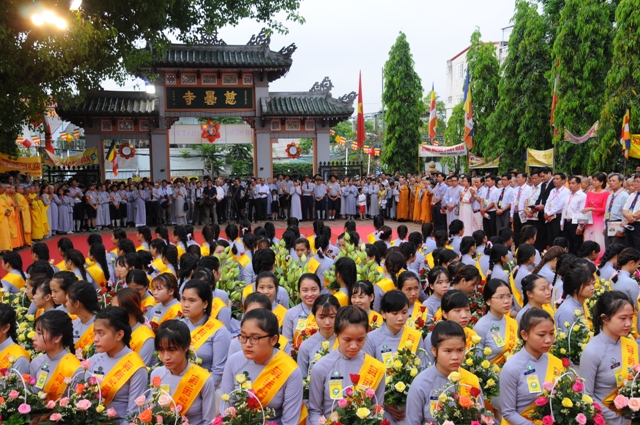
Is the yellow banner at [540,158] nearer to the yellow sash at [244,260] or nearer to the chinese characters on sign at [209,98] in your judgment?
the chinese characters on sign at [209,98]

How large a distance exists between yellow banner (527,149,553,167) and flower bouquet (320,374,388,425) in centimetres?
1687

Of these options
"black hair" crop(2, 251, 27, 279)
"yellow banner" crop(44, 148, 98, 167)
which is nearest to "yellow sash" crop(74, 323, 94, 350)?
"black hair" crop(2, 251, 27, 279)

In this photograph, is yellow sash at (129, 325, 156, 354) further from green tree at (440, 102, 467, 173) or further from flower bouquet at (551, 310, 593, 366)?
green tree at (440, 102, 467, 173)

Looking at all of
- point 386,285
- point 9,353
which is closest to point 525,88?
point 386,285

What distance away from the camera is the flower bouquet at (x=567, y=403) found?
302 cm

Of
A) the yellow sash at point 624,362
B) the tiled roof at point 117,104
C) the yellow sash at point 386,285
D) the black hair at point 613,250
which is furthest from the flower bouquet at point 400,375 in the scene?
the tiled roof at point 117,104

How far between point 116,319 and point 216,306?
141 cm

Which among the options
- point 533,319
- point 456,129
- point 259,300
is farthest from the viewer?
point 456,129

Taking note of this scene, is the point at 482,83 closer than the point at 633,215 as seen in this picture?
No

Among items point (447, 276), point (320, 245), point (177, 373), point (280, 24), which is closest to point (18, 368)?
point (177, 373)

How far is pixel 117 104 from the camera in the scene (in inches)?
763

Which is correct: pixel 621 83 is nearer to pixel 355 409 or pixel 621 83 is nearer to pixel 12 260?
pixel 12 260

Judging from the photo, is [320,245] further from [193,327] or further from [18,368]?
[18,368]

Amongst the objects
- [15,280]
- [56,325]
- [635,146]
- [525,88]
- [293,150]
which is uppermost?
[525,88]
